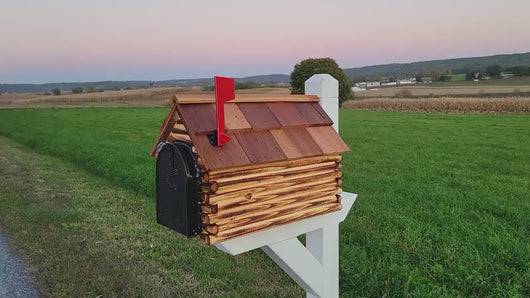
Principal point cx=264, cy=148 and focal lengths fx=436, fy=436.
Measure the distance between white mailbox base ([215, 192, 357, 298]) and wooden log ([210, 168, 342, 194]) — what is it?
184 millimetres

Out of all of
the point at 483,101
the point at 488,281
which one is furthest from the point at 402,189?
the point at 483,101

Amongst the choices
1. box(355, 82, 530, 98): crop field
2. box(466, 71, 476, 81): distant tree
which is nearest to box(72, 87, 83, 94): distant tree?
box(355, 82, 530, 98): crop field

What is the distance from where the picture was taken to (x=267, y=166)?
157 centimetres

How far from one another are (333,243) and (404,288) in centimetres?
157

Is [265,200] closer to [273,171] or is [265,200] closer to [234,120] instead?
[273,171]

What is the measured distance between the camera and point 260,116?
1.62 metres

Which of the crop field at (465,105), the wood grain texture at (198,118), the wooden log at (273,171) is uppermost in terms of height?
the wood grain texture at (198,118)

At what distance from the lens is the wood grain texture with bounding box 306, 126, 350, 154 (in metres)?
1.76

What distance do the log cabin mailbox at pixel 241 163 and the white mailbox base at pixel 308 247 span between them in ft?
0.21

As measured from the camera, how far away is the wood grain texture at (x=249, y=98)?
142 cm

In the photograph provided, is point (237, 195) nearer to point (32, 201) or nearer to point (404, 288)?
point (404, 288)

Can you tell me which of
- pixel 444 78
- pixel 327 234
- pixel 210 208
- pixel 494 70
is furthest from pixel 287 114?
pixel 444 78

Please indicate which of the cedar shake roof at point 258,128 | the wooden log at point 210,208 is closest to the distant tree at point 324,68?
the cedar shake roof at point 258,128

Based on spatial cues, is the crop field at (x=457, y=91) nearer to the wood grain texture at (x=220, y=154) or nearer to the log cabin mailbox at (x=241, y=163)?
the log cabin mailbox at (x=241, y=163)
